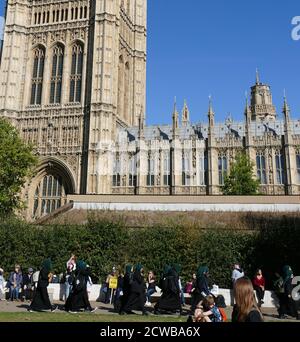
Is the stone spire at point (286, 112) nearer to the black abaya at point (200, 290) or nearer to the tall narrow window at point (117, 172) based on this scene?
the tall narrow window at point (117, 172)

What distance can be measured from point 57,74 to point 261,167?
25687 mm

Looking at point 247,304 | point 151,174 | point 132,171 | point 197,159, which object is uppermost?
point 197,159

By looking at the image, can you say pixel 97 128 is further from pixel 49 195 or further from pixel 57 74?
pixel 57 74

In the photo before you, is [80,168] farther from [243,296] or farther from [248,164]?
[243,296]

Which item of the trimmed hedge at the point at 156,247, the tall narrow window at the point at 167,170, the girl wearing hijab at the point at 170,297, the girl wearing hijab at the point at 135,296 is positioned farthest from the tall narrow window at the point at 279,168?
the girl wearing hijab at the point at 135,296

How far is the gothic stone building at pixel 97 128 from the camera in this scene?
41000 mm

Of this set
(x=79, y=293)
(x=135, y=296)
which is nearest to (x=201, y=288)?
(x=135, y=296)

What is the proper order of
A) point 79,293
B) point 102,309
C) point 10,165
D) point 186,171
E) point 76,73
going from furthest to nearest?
point 76,73 → point 186,171 → point 10,165 → point 102,309 → point 79,293

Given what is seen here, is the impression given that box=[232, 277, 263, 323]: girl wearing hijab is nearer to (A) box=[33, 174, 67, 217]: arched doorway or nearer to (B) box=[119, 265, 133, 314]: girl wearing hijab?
(B) box=[119, 265, 133, 314]: girl wearing hijab

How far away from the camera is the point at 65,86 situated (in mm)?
45125

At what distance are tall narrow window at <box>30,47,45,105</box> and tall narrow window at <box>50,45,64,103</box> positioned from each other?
4.70 ft

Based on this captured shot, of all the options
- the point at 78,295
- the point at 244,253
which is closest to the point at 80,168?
the point at 244,253

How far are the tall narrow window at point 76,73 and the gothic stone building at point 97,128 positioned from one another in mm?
120
